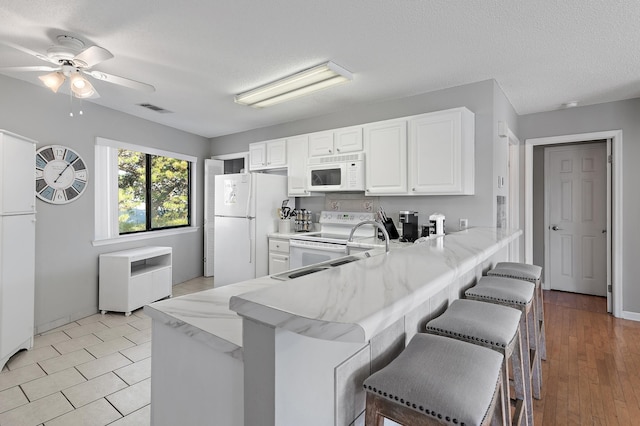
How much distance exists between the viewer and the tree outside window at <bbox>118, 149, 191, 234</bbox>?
14.4ft

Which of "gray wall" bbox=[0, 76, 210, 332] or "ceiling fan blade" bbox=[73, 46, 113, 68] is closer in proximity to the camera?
"ceiling fan blade" bbox=[73, 46, 113, 68]

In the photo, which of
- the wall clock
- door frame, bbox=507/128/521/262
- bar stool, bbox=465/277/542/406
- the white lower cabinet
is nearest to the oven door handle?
the white lower cabinet

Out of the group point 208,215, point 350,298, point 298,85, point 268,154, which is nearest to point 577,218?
point 298,85

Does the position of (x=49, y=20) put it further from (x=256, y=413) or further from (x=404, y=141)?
(x=404, y=141)

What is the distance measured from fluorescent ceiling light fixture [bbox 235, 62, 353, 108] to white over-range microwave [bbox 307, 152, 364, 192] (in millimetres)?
937

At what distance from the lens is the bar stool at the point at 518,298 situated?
5.99ft

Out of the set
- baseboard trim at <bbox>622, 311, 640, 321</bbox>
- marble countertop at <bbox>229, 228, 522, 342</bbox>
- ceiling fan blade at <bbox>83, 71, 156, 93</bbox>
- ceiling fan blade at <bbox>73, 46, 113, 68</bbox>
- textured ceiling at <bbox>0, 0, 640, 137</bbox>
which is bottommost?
baseboard trim at <bbox>622, 311, 640, 321</bbox>

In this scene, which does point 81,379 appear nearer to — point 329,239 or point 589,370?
point 329,239

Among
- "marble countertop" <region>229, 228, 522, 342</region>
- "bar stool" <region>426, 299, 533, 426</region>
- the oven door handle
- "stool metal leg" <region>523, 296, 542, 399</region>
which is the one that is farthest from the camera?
the oven door handle

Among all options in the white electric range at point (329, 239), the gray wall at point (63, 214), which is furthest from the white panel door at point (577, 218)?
the gray wall at point (63, 214)

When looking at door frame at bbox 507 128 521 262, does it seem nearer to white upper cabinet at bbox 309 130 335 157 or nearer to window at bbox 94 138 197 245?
white upper cabinet at bbox 309 130 335 157

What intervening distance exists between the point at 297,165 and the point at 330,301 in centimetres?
367

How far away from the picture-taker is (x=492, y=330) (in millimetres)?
1379

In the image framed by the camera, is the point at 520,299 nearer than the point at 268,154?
Yes
